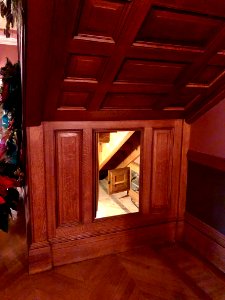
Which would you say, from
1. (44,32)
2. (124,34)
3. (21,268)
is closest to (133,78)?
(124,34)

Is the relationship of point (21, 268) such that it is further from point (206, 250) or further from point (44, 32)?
point (44, 32)

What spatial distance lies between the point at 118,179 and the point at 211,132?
1.64 meters

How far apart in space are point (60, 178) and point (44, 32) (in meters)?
1.25

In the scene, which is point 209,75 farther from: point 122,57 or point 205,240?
point 205,240

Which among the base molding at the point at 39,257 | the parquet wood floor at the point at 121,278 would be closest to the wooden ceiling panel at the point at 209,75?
the parquet wood floor at the point at 121,278

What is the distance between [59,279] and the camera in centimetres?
213

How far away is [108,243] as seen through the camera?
2.47 meters

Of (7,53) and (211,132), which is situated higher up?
(7,53)

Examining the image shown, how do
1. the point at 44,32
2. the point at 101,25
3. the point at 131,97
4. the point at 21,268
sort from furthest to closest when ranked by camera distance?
1. the point at 21,268
2. the point at 131,97
3. the point at 101,25
4. the point at 44,32

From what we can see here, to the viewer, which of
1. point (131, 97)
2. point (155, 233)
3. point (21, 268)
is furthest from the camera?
point (155, 233)

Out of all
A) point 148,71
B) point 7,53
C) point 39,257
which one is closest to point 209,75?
point 148,71

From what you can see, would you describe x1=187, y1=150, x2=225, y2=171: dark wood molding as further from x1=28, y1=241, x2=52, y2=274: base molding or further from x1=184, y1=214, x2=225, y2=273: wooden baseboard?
x1=28, y1=241, x2=52, y2=274: base molding

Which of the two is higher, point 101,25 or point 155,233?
point 101,25

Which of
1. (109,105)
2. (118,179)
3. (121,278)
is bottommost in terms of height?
(121,278)
